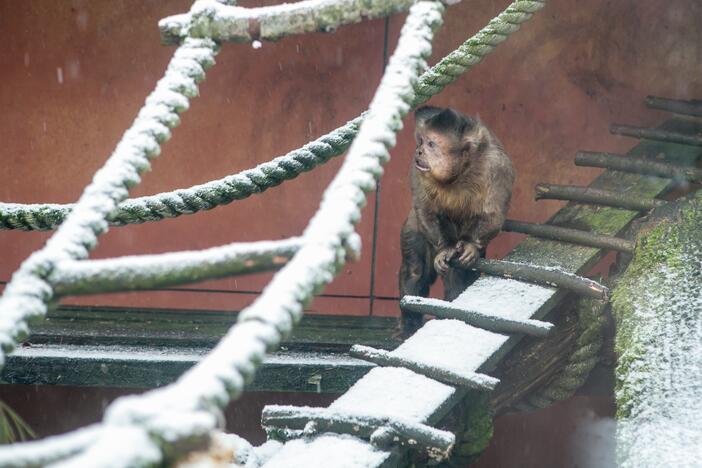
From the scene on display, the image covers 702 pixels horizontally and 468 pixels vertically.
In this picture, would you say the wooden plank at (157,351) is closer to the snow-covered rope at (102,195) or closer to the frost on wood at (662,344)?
the frost on wood at (662,344)

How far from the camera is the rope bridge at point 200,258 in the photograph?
2.98ft

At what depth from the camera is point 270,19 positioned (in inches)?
69.6

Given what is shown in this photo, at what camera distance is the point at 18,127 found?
462 cm

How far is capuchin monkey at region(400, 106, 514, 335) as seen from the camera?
3.88 m

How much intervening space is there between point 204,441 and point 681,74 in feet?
14.5

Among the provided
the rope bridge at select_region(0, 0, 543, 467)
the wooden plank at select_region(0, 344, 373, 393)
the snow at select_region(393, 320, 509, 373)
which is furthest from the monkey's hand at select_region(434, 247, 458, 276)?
the rope bridge at select_region(0, 0, 543, 467)

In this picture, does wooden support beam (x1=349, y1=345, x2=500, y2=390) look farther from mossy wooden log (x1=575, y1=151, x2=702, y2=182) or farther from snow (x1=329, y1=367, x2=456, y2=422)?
mossy wooden log (x1=575, y1=151, x2=702, y2=182)

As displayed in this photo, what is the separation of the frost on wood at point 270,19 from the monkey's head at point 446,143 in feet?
6.69

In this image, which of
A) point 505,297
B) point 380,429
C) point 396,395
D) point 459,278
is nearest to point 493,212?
point 459,278

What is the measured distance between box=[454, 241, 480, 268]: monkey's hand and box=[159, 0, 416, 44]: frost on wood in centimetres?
201


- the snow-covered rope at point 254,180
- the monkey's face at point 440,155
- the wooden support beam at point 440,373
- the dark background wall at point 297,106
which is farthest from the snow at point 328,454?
the dark background wall at point 297,106

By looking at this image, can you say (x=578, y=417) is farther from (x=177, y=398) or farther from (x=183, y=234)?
(x=177, y=398)

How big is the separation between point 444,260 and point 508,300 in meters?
0.66

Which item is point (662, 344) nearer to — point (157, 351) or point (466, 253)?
point (466, 253)
